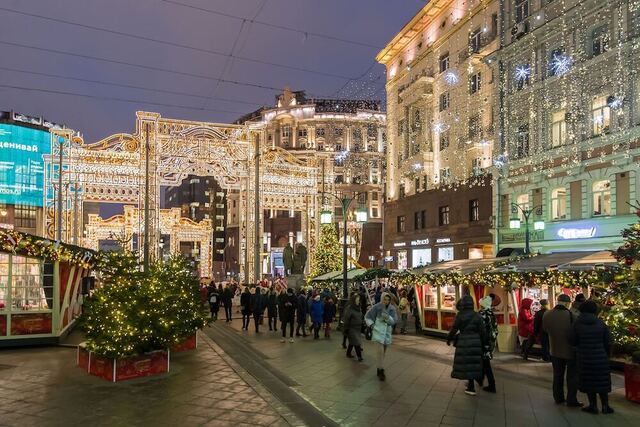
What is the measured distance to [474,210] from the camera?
3741 centimetres

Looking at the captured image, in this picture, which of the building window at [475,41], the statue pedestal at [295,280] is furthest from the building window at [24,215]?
the building window at [475,41]

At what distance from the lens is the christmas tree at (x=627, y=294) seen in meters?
9.77

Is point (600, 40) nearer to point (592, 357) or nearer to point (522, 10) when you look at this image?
point (522, 10)

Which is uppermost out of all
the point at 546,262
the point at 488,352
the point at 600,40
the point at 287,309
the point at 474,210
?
the point at 600,40

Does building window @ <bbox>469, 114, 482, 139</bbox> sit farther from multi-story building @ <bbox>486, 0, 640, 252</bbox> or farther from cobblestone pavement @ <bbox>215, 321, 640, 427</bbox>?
cobblestone pavement @ <bbox>215, 321, 640, 427</bbox>

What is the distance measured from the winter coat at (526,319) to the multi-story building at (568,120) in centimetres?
982

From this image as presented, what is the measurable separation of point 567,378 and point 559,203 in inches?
902

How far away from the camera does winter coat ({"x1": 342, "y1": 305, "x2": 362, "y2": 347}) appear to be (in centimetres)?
1370

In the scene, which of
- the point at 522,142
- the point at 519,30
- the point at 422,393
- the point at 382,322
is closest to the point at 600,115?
the point at 522,142

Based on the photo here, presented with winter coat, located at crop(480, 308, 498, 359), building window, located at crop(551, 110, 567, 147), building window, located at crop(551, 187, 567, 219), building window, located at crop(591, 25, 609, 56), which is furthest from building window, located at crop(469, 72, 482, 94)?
winter coat, located at crop(480, 308, 498, 359)

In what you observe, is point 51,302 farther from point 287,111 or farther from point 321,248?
point 287,111

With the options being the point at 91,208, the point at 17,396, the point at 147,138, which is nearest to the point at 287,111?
the point at 91,208

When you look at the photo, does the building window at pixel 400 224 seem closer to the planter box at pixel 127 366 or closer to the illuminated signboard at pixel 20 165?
the planter box at pixel 127 366

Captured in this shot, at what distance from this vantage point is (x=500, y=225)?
3441 cm
